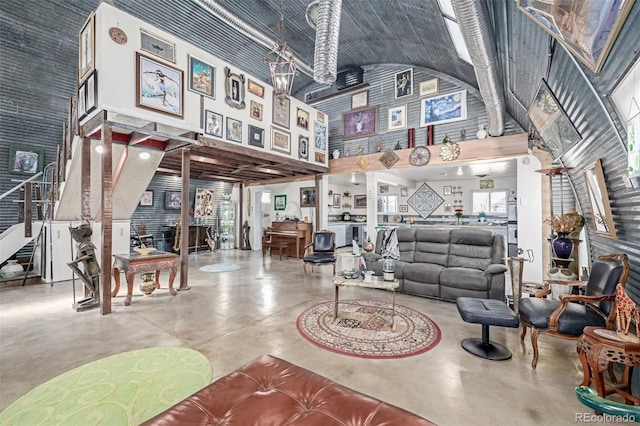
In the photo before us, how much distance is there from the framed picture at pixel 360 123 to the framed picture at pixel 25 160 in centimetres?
797

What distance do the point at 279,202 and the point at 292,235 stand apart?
7.44ft

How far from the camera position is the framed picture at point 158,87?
12.8 ft

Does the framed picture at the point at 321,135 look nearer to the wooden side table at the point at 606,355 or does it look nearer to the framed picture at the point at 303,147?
the framed picture at the point at 303,147

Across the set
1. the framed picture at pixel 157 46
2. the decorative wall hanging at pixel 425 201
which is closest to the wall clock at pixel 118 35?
the framed picture at pixel 157 46

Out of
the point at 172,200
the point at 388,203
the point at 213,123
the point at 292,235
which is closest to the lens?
the point at 213,123

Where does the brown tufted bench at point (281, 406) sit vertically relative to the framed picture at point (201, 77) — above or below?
below

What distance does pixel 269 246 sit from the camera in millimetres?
8180

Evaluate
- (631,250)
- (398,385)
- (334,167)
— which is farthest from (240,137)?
(631,250)

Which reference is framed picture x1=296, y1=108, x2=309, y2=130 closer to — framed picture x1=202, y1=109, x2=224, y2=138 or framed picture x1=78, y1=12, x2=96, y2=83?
framed picture x1=202, y1=109, x2=224, y2=138

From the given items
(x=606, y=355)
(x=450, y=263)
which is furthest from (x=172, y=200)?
(x=606, y=355)

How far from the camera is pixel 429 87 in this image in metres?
6.94

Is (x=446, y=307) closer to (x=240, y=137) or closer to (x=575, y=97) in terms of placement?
(x=575, y=97)

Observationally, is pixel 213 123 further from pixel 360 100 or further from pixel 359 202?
pixel 359 202

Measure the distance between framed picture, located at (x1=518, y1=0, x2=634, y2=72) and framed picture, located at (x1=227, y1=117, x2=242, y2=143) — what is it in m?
4.76
